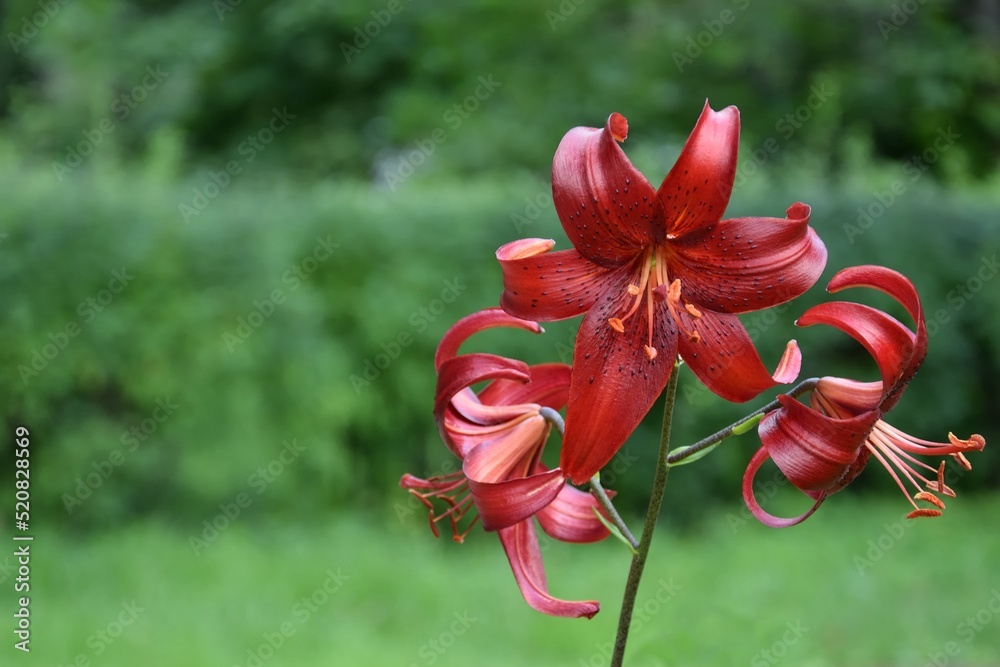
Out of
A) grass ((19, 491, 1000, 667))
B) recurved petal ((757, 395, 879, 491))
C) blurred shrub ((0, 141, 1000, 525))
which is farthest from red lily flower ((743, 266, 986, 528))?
blurred shrub ((0, 141, 1000, 525))

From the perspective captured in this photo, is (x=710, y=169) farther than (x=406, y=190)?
No

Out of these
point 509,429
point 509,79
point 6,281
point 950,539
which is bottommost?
point 950,539

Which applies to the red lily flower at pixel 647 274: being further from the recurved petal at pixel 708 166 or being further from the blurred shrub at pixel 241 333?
the blurred shrub at pixel 241 333

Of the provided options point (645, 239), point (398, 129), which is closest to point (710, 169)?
point (645, 239)

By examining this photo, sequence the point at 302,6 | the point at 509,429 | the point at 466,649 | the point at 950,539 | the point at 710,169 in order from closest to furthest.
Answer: the point at 710,169, the point at 509,429, the point at 466,649, the point at 950,539, the point at 302,6

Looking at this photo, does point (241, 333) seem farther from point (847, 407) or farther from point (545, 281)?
point (847, 407)

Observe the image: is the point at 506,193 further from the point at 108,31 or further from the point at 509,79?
the point at 108,31

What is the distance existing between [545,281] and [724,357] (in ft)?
0.59

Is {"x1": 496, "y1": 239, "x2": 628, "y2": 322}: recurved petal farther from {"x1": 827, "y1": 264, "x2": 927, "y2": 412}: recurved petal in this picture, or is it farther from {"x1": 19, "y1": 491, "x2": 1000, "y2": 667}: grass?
{"x1": 19, "y1": 491, "x2": 1000, "y2": 667}: grass

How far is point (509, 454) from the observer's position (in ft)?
3.40

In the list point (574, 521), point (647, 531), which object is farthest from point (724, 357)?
point (574, 521)

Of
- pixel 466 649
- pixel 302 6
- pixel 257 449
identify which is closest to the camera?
pixel 466 649

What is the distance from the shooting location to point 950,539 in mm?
6039

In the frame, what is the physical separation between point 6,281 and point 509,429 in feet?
15.5
